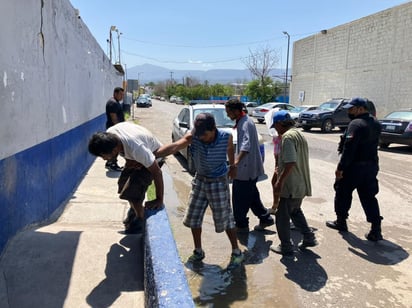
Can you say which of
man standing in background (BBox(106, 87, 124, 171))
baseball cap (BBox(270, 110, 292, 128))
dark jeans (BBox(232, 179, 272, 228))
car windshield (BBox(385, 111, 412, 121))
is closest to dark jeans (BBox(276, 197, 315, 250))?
dark jeans (BBox(232, 179, 272, 228))

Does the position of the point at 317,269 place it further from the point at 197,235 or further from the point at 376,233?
the point at 197,235

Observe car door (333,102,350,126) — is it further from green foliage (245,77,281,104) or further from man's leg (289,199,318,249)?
green foliage (245,77,281,104)

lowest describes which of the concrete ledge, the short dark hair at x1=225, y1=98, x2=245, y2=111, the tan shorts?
the concrete ledge

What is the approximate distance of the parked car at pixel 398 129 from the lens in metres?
12.2

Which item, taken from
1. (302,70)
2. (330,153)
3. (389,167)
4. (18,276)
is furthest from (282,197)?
(302,70)

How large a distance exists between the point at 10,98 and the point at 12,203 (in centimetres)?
93

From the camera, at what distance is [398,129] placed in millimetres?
12492

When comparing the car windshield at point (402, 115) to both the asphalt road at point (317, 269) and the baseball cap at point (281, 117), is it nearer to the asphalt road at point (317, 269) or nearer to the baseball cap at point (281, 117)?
the asphalt road at point (317, 269)

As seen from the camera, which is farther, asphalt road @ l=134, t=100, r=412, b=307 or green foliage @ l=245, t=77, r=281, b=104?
green foliage @ l=245, t=77, r=281, b=104

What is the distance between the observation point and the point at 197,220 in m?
3.96

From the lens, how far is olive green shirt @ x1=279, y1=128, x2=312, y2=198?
4062mm

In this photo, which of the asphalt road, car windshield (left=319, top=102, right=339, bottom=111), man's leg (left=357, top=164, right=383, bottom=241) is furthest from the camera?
car windshield (left=319, top=102, right=339, bottom=111)

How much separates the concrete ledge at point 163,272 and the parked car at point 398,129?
37.3 feet

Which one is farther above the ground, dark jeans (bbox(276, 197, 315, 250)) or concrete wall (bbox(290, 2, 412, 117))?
concrete wall (bbox(290, 2, 412, 117))
